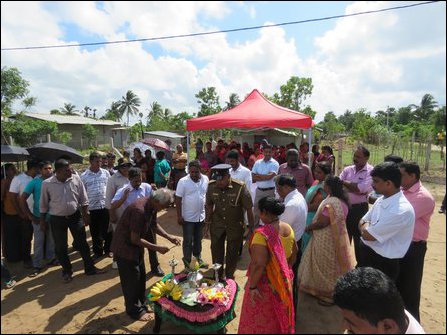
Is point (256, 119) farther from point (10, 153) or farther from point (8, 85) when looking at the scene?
point (10, 153)

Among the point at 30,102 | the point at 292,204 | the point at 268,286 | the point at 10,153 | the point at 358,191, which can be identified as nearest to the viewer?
the point at 10,153

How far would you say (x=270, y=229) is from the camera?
2.26 meters

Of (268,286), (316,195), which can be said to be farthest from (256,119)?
(268,286)

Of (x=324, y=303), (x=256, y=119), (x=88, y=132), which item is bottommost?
(x=324, y=303)

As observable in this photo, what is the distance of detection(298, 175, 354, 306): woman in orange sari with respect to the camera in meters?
2.92

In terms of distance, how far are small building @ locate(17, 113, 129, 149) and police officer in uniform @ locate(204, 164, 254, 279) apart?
22684mm

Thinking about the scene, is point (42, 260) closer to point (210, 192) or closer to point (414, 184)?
point (210, 192)

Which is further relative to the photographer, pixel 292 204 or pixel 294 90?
pixel 294 90

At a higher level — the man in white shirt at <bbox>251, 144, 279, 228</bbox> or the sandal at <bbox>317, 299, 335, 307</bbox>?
the man in white shirt at <bbox>251, 144, 279, 228</bbox>

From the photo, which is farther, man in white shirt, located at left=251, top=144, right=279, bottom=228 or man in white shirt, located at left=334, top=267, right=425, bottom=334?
man in white shirt, located at left=251, top=144, right=279, bottom=228

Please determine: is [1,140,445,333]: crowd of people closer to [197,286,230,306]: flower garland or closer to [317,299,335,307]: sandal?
[317,299,335,307]: sandal

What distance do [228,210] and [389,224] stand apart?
173 centimetres

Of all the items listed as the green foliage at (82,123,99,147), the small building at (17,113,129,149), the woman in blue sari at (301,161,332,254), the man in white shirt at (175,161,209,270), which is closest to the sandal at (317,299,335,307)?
the woman in blue sari at (301,161,332,254)

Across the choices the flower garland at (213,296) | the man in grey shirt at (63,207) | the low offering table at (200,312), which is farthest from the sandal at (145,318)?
the man in grey shirt at (63,207)
